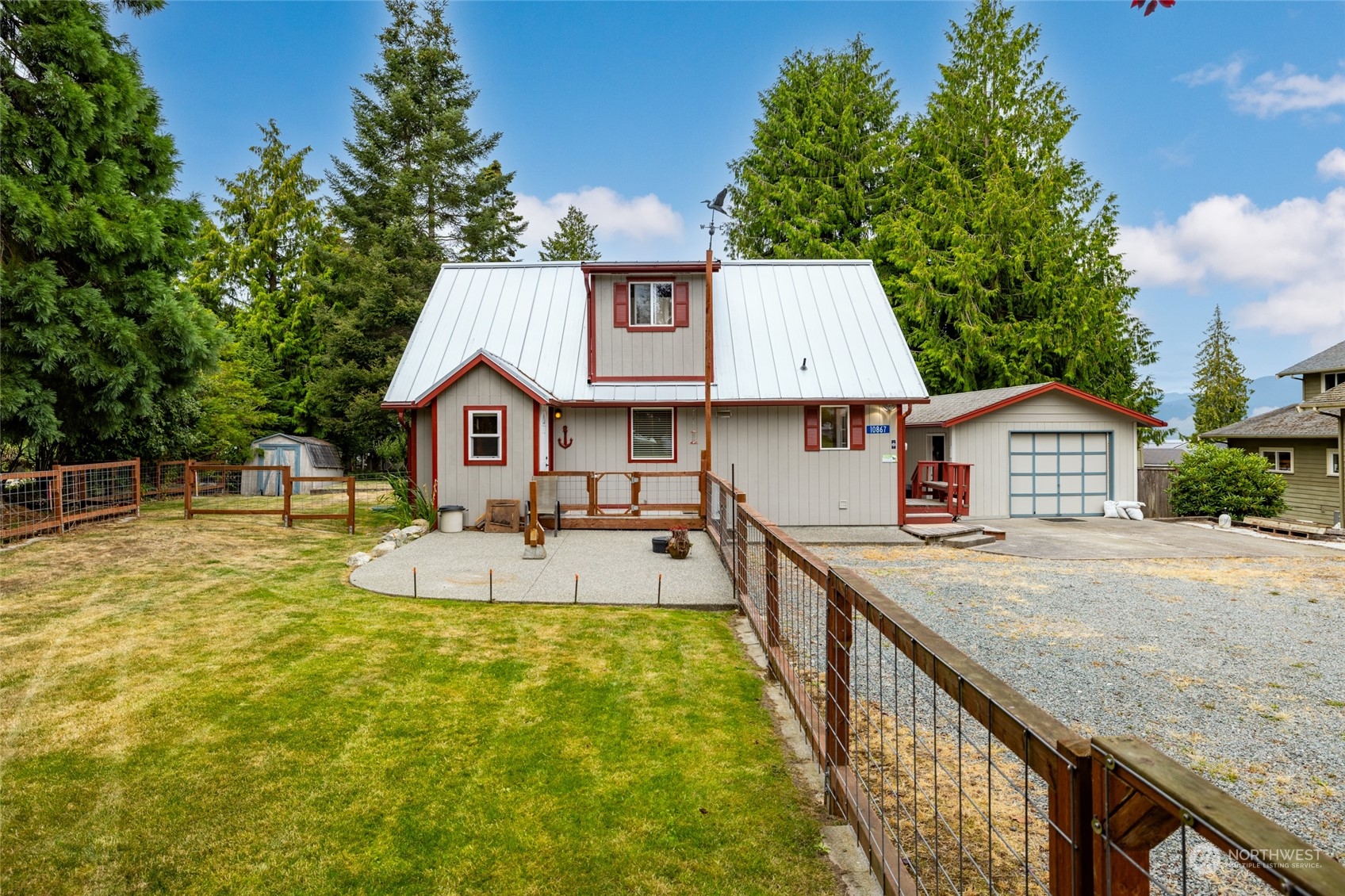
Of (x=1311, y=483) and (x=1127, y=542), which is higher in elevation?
(x=1311, y=483)

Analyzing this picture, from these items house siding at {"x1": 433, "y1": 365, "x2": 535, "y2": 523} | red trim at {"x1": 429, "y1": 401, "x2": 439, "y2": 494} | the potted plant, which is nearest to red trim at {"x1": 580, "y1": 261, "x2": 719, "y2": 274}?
house siding at {"x1": 433, "y1": 365, "x2": 535, "y2": 523}

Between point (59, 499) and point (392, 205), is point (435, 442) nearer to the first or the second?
point (59, 499)

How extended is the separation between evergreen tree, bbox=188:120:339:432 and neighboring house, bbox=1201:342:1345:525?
1285 inches

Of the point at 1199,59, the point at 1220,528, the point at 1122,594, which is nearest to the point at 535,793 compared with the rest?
the point at 1122,594

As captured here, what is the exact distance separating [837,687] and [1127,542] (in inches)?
445

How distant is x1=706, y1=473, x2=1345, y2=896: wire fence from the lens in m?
1.16

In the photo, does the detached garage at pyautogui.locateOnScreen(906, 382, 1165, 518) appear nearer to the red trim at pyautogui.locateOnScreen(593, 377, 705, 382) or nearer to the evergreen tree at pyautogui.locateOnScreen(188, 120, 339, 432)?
the red trim at pyautogui.locateOnScreen(593, 377, 705, 382)

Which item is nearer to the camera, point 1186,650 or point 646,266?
point 1186,650

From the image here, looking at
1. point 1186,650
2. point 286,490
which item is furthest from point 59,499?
point 1186,650

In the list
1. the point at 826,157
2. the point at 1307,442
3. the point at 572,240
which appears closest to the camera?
the point at 1307,442

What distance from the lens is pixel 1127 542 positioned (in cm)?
1159

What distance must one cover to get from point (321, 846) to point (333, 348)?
2313 centimetres

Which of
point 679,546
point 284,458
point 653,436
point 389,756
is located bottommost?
Result: point 389,756

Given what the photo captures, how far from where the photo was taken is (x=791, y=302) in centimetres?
1530
